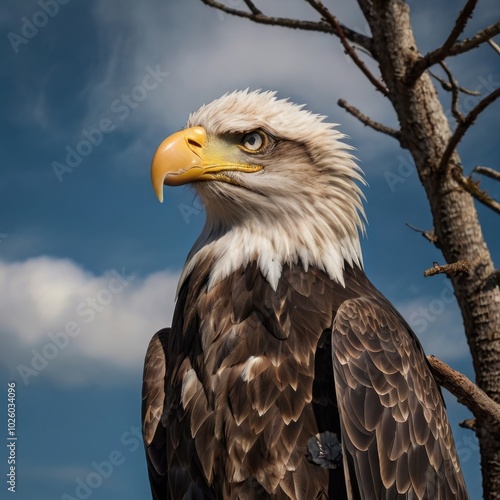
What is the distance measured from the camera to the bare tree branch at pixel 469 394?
449 cm

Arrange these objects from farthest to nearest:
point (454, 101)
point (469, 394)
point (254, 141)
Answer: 1. point (454, 101)
2. point (254, 141)
3. point (469, 394)

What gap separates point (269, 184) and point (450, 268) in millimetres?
1844

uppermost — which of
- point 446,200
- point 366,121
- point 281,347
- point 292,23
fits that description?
point 292,23

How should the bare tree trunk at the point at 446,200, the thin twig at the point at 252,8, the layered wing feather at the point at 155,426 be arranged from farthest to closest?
the thin twig at the point at 252,8 → the bare tree trunk at the point at 446,200 → the layered wing feather at the point at 155,426

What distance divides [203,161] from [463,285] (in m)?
2.64

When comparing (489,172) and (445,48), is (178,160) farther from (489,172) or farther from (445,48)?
(489,172)

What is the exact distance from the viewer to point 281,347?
4.23 meters

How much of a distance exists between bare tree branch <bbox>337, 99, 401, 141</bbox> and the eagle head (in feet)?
6.69

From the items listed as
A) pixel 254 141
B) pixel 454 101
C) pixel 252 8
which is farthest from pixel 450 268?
pixel 252 8

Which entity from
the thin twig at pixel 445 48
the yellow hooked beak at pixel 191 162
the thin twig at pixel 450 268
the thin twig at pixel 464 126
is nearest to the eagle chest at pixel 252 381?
the yellow hooked beak at pixel 191 162

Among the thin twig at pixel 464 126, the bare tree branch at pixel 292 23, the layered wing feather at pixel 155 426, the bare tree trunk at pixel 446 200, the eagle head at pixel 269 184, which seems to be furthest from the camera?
the bare tree branch at pixel 292 23

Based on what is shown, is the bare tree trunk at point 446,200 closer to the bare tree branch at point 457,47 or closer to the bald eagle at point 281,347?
the bare tree branch at point 457,47

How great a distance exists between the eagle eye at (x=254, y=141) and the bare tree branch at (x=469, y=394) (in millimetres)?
1786

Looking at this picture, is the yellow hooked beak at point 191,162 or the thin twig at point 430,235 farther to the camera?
the thin twig at point 430,235
